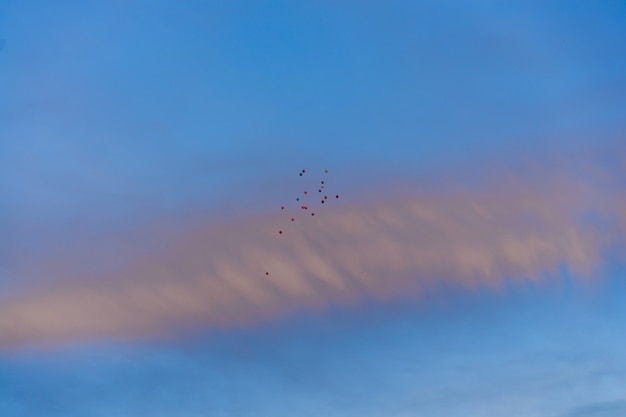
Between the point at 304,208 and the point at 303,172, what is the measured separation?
61.7 feet

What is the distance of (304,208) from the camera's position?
511 ft

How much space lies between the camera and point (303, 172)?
138 meters

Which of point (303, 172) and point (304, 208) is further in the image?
point (304, 208)
